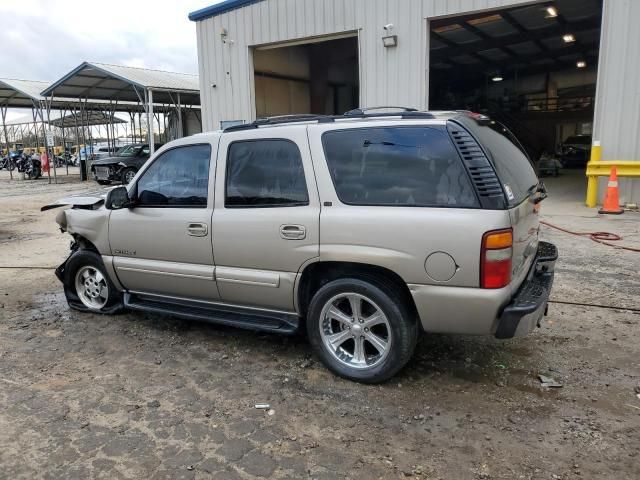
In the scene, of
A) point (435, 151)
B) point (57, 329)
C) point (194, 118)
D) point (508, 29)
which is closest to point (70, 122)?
point (194, 118)

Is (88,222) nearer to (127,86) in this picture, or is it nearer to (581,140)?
(127,86)

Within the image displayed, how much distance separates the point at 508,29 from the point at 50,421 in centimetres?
1883

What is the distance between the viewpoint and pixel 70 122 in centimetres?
3838

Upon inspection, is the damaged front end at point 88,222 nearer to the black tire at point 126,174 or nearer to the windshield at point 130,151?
the black tire at point 126,174

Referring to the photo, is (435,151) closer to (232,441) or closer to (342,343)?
(342,343)

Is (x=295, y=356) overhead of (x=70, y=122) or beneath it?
beneath

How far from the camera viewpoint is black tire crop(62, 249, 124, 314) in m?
5.00

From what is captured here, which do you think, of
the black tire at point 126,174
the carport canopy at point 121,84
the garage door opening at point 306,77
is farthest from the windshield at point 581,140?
the black tire at point 126,174

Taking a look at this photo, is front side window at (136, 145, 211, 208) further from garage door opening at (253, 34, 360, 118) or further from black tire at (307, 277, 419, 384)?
garage door opening at (253, 34, 360, 118)

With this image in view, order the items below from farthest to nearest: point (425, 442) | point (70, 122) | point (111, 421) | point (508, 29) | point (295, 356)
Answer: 1. point (70, 122)
2. point (508, 29)
3. point (295, 356)
4. point (111, 421)
5. point (425, 442)

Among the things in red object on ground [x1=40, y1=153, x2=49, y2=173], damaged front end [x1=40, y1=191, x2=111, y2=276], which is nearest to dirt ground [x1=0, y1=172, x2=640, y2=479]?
damaged front end [x1=40, y1=191, x2=111, y2=276]

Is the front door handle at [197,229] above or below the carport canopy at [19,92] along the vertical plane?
below

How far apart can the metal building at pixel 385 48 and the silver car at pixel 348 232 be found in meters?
7.57

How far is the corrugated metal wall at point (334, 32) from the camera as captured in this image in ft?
38.4
